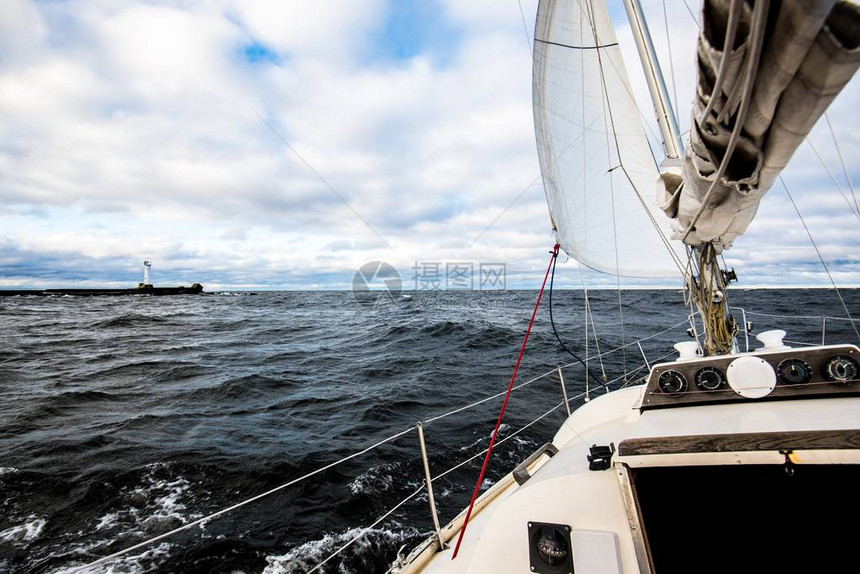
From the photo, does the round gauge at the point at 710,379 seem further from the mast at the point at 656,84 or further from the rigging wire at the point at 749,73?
the mast at the point at 656,84

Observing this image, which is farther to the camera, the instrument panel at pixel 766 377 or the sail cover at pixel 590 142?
the sail cover at pixel 590 142

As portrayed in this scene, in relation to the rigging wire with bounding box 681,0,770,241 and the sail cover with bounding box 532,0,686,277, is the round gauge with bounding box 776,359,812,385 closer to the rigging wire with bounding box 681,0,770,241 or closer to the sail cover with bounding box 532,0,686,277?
the rigging wire with bounding box 681,0,770,241

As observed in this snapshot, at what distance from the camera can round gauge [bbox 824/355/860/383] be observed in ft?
7.30

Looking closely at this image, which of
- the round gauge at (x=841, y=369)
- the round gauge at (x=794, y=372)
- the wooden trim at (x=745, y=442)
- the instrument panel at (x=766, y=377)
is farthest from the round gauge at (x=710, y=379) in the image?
the wooden trim at (x=745, y=442)

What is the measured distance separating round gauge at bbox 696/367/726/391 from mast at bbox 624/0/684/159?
2.36 m

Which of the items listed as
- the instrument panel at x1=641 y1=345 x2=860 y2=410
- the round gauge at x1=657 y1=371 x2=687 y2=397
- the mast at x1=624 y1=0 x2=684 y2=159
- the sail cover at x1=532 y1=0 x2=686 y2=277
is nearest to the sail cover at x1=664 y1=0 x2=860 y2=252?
the instrument panel at x1=641 y1=345 x2=860 y2=410

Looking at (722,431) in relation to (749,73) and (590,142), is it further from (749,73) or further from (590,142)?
(590,142)

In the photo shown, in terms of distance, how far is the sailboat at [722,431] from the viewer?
56.0 inches

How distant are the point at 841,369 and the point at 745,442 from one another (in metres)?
1.38

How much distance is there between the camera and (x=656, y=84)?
389cm

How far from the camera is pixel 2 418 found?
7.54 m

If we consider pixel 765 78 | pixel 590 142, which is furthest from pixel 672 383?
pixel 590 142

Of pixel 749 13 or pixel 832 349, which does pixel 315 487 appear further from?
pixel 749 13

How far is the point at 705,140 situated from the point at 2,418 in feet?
39.9
